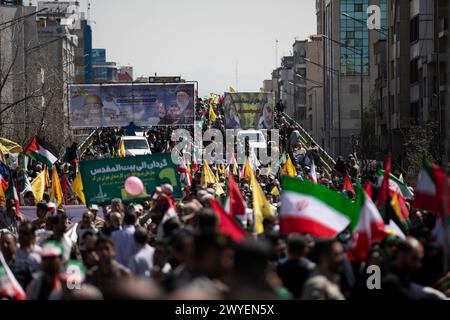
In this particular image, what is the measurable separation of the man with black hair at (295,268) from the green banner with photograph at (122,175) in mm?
8224

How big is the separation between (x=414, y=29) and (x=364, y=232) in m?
48.6

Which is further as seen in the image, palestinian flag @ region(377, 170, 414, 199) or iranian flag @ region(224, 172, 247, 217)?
palestinian flag @ region(377, 170, 414, 199)

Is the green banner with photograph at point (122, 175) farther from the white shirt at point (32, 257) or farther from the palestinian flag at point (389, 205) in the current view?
the white shirt at point (32, 257)

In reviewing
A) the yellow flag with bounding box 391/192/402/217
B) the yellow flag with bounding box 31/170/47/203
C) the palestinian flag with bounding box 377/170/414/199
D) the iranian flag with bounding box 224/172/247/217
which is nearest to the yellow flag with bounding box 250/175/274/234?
the iranian flag with bounding box 224/172/247/217

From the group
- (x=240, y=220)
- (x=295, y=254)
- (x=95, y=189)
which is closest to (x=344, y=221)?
(x=295, y=254)

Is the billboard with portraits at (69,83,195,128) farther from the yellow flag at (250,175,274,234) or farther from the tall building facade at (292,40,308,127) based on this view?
the tall building facade at (292,40,308,127)

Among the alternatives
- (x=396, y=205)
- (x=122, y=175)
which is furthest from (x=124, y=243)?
(x=122, y=175)

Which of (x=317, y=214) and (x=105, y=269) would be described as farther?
(x=317, y=214)

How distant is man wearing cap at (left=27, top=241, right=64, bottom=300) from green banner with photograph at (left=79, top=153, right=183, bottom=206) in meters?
8.39

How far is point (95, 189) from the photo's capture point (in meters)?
19.6

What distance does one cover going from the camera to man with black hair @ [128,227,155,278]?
13071 millimetres

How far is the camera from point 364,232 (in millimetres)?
11930
